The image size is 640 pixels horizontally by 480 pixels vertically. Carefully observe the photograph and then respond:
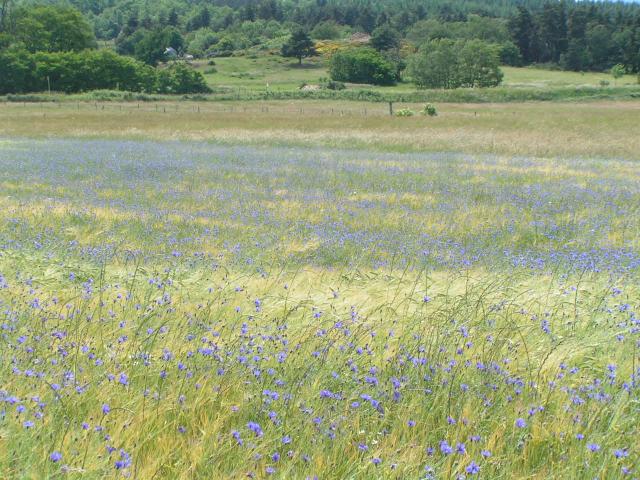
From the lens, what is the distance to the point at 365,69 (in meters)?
128

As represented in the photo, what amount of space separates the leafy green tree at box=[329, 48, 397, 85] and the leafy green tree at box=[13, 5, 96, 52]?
52.7 meters

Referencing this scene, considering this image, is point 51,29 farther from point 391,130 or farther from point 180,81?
point 391,130

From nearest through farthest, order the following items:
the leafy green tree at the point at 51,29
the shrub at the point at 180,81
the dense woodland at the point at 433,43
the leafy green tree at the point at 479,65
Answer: the shrub at the point at 180,81 < the leafy green tree at the point at 479,65 < the leafy green tree at the point at 51,29 < the dense woodland at the point at 433,43

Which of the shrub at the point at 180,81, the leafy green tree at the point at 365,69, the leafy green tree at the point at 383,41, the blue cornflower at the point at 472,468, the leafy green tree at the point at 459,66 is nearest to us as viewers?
the blue cornflower at the point at 472,468

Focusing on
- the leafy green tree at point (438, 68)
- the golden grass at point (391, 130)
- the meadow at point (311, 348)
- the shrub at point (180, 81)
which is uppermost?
the leafy green tree at point (438, 68)

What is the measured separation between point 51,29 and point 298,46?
67894 mm

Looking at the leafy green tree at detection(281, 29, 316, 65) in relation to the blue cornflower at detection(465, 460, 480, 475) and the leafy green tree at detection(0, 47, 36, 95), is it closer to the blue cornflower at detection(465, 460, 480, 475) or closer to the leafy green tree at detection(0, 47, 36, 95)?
the leafy green tree at detection(0, 47, 36, 95)

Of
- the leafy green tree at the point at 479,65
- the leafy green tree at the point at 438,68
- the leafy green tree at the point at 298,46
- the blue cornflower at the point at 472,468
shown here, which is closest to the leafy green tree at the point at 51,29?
the leafy green tree at the point at 298,46

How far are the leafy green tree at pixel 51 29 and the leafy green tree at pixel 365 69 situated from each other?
173 ft

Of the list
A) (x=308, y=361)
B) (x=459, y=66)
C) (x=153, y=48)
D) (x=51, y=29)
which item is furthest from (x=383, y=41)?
(x=308, y=361)

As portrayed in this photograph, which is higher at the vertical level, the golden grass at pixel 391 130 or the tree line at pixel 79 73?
the tree line at pixel 79 73

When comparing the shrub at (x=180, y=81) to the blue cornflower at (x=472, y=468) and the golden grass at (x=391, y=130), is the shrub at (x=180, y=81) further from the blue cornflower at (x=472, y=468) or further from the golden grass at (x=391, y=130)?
the blue cornflower at (x=472, y=468)

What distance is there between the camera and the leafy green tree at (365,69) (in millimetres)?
127000

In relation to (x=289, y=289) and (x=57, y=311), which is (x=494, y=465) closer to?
(x=289, y=289)
